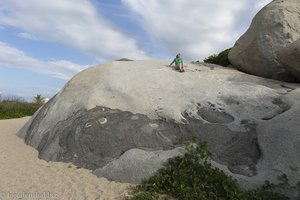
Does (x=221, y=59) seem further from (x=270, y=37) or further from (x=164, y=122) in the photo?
(x=164, y=122)

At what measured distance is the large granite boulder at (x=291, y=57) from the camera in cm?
1194

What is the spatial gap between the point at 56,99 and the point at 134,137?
4.49 metres

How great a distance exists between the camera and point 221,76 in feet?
44.0

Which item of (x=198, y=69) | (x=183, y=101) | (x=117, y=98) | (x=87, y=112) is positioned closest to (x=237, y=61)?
(x=198, y=69)

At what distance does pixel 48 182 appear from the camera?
951 centimetres

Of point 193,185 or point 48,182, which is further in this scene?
point 48,182

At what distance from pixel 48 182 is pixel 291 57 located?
791 centimetres

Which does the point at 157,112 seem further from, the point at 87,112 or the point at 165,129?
the point at 87,112

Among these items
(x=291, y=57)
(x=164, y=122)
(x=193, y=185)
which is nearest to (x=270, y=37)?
(x=291, y=57)

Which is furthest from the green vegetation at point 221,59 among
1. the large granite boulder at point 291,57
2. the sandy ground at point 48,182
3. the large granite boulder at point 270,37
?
the sandy ground at point 48,182

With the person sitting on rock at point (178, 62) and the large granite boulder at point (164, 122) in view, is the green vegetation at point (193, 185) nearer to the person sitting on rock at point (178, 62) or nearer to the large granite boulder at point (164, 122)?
the large granite boulder at point (164, 122)

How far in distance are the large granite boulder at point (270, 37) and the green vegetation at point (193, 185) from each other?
5634mm

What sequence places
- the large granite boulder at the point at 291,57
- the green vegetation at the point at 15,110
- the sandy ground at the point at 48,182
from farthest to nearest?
the green vegetation at the point at 15,110
the large granite boulder at the point at 291,57
the sandy ground at the point at 48,182

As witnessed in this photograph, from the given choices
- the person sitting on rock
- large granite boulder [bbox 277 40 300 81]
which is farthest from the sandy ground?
large granite boulder [bbox 277 40 300 81]
